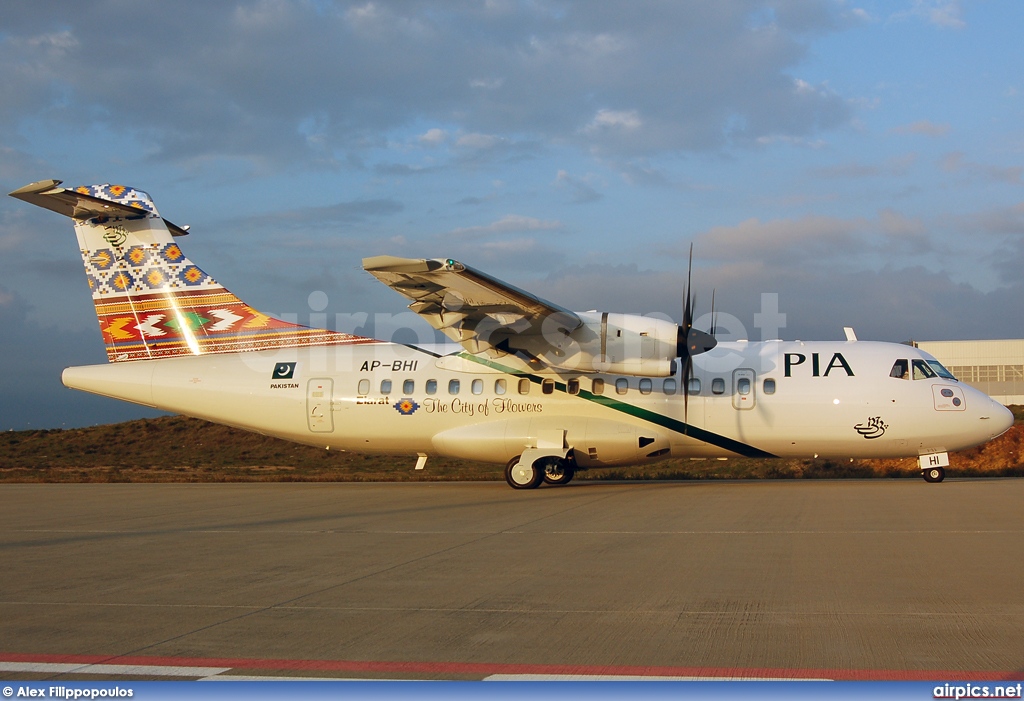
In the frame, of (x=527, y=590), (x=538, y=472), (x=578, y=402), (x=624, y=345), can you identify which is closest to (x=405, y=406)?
(x=538, y=472)

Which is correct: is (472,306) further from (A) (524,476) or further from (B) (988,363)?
(B) (988,363)

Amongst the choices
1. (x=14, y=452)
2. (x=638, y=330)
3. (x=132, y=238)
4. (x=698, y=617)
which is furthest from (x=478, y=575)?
(x=14, y=452)

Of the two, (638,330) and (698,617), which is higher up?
(638,330)

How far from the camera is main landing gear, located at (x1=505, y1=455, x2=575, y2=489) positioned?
1947cm

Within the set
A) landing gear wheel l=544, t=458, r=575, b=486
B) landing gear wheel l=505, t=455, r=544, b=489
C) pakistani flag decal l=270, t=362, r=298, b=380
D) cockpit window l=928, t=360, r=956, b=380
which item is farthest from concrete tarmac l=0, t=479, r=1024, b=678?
pakistani flag decal l=270, t=362, r=298, b=380

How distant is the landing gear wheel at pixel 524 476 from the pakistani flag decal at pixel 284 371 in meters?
5.91

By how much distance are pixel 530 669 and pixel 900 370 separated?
16.5 m

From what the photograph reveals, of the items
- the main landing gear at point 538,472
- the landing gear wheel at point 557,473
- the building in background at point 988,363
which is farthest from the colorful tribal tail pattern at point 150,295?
the building in background at point 988,363

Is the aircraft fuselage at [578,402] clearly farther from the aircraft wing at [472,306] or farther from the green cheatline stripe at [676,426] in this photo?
the aircraft wing at [472,306]

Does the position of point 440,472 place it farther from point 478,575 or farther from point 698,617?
point 698,617

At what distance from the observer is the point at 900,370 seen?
1922 cm

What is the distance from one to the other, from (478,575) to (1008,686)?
5.38 meters

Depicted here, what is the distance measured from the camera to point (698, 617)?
666 centimetres

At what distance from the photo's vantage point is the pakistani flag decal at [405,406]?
66.6ft
